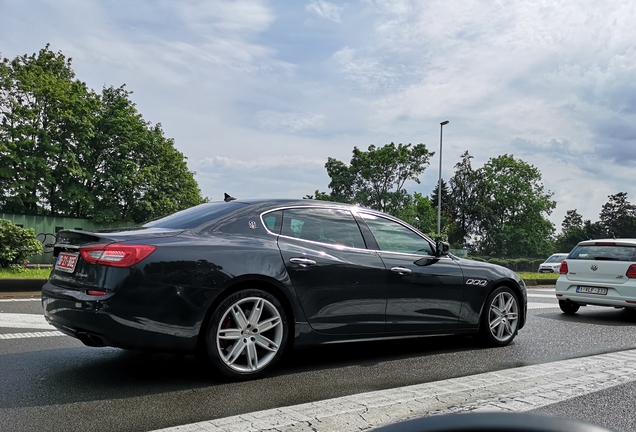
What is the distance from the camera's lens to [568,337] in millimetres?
7113

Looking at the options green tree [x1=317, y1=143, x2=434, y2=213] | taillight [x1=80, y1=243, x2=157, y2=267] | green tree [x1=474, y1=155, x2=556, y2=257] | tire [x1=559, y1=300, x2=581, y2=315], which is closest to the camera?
taillight [x1=80, y1=243, x2=157, y2=267]

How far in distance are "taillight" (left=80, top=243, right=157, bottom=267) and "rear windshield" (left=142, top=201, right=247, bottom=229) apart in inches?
20.6

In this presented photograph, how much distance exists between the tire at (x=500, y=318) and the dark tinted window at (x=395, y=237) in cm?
97

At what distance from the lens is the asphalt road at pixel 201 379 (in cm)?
354

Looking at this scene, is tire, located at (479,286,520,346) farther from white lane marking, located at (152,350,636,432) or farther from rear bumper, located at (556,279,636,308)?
rear bumper, located at (556,279,636,308)

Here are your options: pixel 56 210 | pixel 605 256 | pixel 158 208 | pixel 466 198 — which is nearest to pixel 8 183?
pixel 56 210

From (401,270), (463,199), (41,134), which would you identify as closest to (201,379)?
(401,270)

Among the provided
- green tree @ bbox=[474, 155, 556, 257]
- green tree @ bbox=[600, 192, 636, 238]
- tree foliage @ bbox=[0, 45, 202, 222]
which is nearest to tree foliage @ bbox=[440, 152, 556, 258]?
A: green tree @ bbox=[474, 155, 556, 257]

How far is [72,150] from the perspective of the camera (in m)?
32.2

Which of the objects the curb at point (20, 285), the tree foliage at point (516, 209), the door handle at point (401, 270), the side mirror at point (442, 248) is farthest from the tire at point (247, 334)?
the tree foliage at point (516, 209)

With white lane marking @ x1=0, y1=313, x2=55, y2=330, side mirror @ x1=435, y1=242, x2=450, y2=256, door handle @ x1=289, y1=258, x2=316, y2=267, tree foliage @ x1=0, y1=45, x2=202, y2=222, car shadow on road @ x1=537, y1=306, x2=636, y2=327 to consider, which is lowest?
white lane marking @ x1=0, y1=313, x2=55, y2=330

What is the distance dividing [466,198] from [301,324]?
83.3 metres

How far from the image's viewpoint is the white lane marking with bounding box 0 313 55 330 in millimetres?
6652

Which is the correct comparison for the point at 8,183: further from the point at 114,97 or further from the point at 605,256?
the point at 605,256
